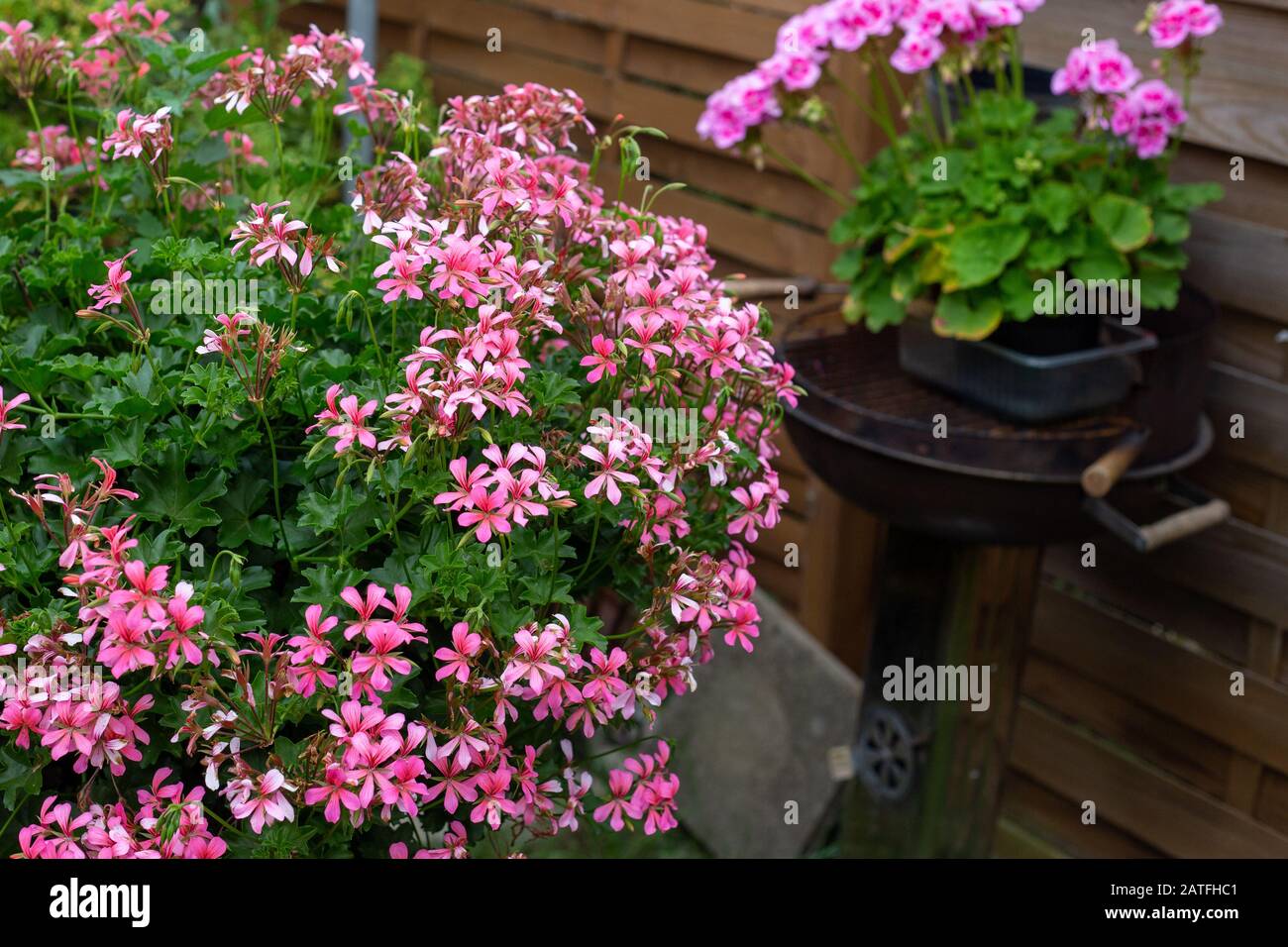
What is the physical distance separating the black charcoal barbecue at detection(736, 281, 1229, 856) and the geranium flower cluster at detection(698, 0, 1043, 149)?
0.42 meters

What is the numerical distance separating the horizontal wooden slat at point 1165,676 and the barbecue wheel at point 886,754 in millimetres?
570

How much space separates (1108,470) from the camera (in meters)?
1.99

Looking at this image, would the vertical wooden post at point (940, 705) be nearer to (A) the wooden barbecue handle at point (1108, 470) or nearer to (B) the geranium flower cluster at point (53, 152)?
(A) the wooden barbecue handle at point (1108, 470)

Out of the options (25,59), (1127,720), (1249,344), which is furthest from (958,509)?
(25,59)

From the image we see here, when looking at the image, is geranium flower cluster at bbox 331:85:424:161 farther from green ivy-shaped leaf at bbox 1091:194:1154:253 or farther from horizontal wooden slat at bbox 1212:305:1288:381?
horizontal wooden slat at bbox 1212:305:1288:381

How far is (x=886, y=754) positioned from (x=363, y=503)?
161cm

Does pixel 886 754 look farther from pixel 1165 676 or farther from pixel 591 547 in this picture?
pixel 591 547

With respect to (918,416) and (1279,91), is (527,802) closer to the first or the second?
(918,416)

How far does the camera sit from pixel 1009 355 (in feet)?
7.30

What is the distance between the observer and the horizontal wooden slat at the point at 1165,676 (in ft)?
8.57

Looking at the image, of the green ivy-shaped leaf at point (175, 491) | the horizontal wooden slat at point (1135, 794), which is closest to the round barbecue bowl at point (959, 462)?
the horizontal wooden slat at point (1135, 794)

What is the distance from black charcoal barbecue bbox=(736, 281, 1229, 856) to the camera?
2.12 metres

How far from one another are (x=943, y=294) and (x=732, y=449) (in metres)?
1.04
